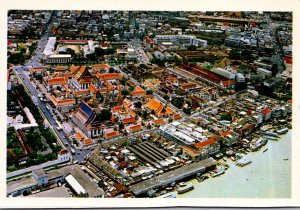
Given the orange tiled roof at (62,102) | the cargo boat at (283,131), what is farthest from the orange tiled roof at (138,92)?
the cargo boat at (283,131)

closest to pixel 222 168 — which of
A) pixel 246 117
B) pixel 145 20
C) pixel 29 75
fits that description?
pixel 246 117

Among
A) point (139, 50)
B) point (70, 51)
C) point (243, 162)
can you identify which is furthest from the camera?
point (139, 50)

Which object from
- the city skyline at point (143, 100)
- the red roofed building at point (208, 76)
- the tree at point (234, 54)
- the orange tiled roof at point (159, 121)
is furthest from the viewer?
the tree at point (234, 54)

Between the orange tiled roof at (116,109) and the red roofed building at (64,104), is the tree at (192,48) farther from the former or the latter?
the red roofed building at (64,104)

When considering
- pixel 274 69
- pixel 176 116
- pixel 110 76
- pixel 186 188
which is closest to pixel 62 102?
pixel 110 76

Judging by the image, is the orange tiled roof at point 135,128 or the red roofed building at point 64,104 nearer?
the orange tiled roof at point 135,128

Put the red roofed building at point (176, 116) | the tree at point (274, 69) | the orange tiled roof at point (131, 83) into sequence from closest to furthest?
the red roofed building at point (176, 116) → the tree at point (274, 69) → the orange tiled roof at point (131, 83)

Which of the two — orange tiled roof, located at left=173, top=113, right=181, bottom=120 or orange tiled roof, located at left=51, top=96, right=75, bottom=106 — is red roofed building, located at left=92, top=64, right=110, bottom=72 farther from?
Answer: orange tiled roof, located at left=173, top=113, right=181, bottom=120

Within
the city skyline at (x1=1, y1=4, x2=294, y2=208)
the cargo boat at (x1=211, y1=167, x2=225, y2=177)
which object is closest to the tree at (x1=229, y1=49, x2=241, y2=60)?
the city skyline at (x1=1, y1=4, x2=294, y2=208)

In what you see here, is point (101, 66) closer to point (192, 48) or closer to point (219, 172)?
point (192, 48)
